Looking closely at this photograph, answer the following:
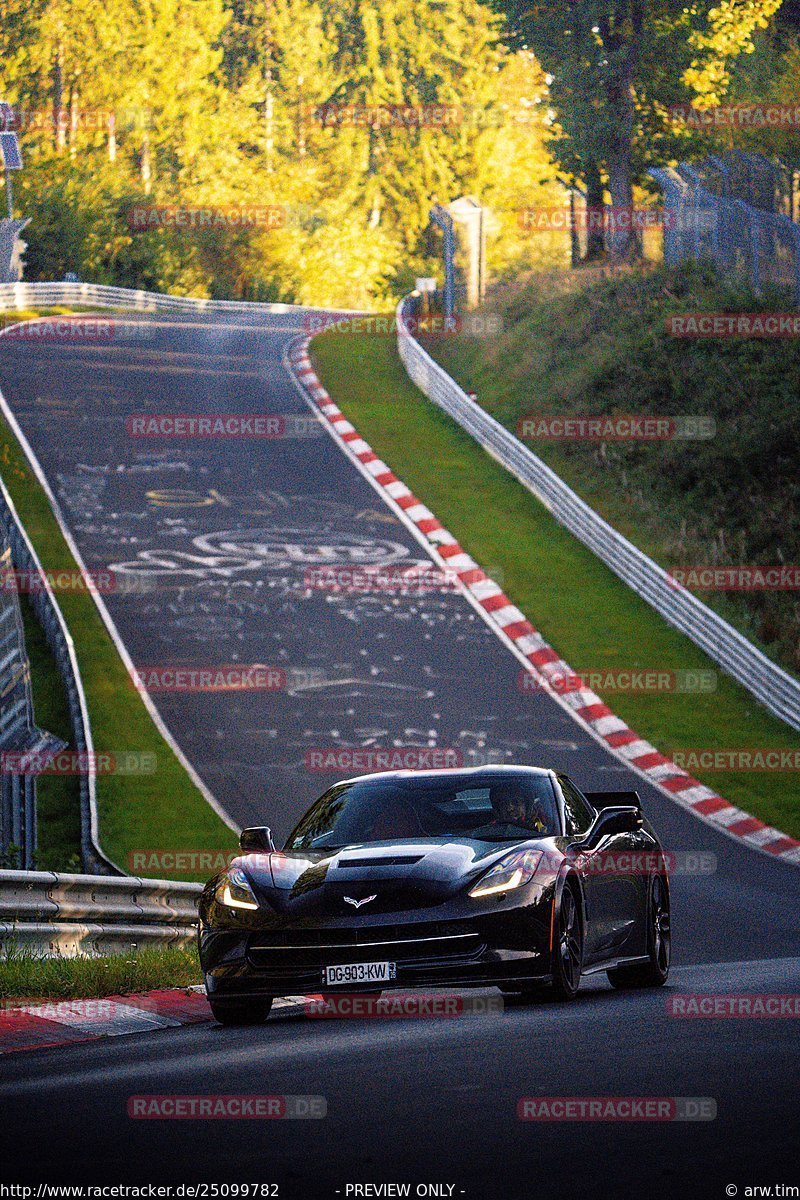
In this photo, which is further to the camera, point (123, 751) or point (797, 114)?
point (797, 114)

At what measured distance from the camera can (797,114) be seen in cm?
5094

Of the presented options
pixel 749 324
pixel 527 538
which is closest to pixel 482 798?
pixel 527 538

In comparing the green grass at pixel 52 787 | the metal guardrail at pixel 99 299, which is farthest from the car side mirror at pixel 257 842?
the metal guardrail at pixel 99 299

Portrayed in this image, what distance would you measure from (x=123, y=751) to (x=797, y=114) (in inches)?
1378

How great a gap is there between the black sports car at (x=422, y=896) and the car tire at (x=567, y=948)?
0.01 meters

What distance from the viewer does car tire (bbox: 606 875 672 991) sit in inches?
437

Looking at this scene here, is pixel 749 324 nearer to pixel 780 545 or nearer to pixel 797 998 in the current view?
pixel 780 545

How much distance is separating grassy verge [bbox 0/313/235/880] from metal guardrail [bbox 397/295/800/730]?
7794 mm

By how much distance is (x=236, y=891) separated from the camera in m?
9.66

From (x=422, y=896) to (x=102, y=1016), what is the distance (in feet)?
6.16

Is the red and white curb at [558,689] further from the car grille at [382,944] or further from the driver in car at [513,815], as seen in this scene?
the car grille at [382,944]

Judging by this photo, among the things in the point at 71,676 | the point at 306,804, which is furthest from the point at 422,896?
the point at 71,676

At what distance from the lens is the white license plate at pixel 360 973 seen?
9203mm

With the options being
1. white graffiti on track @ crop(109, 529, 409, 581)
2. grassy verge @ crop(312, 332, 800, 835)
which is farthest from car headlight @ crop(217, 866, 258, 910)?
white graffiti on track @ crop(109, 529, 409, 581)
